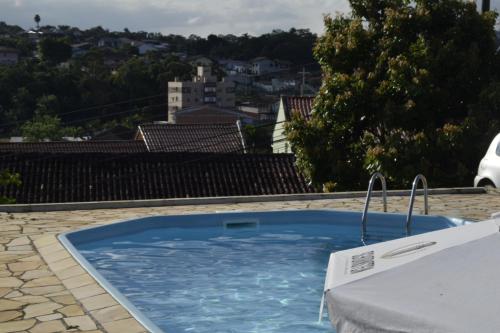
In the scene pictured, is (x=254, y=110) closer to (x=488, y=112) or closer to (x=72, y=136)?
(x=72, y=136)

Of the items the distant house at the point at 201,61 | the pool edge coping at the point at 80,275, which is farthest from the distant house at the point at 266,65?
the pool edge coping at the point at 80,275

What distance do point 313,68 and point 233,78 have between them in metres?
29.6

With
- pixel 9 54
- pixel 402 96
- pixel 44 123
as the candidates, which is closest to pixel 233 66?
pixel 9 54

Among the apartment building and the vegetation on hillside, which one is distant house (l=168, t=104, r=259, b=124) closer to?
the vegetation on hillside

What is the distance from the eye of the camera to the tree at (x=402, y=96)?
1648cm

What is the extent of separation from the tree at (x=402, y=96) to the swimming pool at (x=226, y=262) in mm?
4864

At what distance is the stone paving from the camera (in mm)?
5938

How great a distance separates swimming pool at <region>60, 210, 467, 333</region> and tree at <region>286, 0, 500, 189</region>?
486 centimetres

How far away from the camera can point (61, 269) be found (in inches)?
309

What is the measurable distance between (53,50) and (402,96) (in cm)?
7875

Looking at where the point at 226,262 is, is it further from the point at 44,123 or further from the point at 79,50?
the point at 79,50

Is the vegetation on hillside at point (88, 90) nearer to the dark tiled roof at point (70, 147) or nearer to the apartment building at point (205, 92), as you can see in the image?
the apartment building at point (205, 92)

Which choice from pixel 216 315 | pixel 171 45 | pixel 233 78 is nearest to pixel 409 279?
pixel 216 315

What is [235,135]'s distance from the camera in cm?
4097
